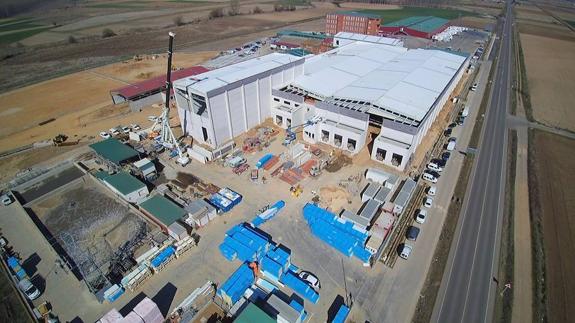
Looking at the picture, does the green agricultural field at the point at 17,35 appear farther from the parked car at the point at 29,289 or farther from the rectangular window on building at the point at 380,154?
the rectangular window on building at the point at 380,154

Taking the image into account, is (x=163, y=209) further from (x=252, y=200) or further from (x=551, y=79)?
(x=551, y=79)

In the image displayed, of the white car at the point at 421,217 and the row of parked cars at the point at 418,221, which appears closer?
the row of parked cars at the point at 418,221

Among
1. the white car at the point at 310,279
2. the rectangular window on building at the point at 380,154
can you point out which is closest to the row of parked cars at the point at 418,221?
the rectangular window on building at the point at 380,154

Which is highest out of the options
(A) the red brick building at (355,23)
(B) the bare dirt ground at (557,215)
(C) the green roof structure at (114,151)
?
(A) the red brick building at (355,23)

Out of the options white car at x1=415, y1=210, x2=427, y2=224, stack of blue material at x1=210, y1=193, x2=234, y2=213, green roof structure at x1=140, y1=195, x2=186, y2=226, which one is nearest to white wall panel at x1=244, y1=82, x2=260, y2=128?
stack of blue material at x1=210, y1=193, x2=234, y2=213

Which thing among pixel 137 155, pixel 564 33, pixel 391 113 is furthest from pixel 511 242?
pixel 564 33

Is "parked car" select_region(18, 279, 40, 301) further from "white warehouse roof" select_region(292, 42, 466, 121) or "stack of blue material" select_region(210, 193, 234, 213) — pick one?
"white warehouse roof" select_region(292, 42, 466, 121)

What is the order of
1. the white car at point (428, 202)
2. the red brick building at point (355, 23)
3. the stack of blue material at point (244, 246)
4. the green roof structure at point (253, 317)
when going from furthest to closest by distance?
the red brick building at point (355, 23) → the white car at point (428, 202) → the stack of blue material at point (244, 246) → the green roof structure at point (253, 317)

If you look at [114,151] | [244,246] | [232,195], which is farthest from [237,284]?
[114,151]
